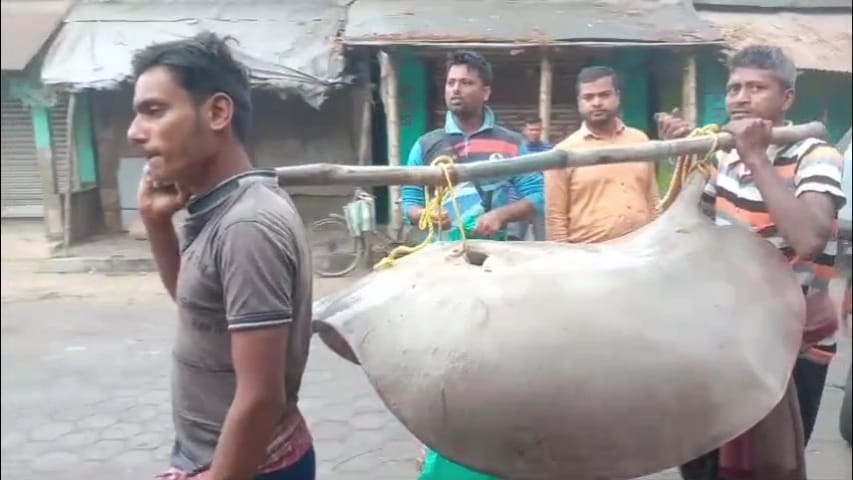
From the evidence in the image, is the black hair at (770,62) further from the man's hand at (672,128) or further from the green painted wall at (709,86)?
the green painted wall at (709,86)

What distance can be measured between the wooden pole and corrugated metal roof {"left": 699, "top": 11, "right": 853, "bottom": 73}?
373cm

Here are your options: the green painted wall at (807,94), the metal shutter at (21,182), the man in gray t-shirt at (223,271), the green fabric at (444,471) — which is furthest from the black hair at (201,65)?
the green painted wall at (807,94)

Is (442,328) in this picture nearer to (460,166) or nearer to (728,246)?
(460,166)

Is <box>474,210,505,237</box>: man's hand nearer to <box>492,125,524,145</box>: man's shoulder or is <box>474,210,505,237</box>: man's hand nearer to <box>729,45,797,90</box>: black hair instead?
<box>492,125,524,145</box>: man's shoulder

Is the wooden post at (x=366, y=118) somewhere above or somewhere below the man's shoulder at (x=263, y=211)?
below

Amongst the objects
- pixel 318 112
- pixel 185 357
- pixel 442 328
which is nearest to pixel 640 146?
pixel 442 328

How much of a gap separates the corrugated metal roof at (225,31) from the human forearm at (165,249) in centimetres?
293

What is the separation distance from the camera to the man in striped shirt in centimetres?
147

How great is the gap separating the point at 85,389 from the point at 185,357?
2.95 m

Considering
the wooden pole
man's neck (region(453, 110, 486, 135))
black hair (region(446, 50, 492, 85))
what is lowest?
the wooden pole

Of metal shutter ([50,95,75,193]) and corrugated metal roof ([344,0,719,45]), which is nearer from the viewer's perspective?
metal shutter ([50,95,75,193])

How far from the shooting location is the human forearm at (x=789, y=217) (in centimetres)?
146

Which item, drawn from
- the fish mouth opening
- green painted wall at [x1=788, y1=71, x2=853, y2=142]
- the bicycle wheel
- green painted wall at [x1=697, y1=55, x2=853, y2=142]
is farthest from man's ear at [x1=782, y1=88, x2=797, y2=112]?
the bicycle wheel

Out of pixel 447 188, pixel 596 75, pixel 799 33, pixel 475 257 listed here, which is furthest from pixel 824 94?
pixel 475 257
